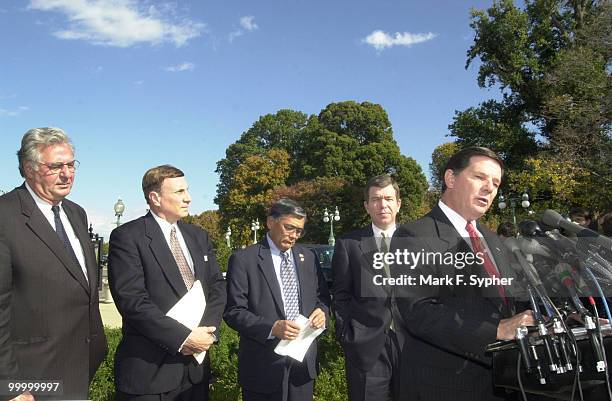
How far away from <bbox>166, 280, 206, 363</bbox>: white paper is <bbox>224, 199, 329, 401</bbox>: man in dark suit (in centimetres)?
30

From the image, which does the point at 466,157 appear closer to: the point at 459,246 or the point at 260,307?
the point at 459,246

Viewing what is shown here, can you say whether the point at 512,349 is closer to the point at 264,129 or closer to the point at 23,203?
the point at 23,203

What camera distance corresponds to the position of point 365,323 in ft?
13.2

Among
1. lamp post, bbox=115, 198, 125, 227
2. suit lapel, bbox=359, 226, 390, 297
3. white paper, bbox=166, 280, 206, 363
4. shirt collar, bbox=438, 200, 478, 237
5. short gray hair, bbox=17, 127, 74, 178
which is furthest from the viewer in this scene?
lamp post, bbox=115, 198, 125, 227

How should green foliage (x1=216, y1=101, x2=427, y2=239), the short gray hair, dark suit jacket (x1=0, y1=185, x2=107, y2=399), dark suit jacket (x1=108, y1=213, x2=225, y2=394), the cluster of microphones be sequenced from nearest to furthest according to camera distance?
the cluster of microphones, dark suit jacket (x1=0, y1=185, x2=107, y2=399), the short gray hair, dark suit jacket (x1=108, y1=213, x2=225, y2=394), green foliage (x1=216, y1=101, x2=427, y2=239)

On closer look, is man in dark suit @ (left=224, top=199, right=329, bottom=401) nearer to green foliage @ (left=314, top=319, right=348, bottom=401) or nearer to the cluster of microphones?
green foliage @ (left=314, top=319, right=348, bottom=401)

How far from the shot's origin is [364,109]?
53.5 m

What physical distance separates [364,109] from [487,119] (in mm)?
→ 20153

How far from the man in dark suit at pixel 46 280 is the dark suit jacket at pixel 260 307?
1.06 metres

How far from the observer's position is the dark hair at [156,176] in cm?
417

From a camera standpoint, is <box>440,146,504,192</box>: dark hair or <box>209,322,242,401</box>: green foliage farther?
<box>209,322,242,401</box>: green foliage

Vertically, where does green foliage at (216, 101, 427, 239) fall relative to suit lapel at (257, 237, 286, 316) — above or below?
above

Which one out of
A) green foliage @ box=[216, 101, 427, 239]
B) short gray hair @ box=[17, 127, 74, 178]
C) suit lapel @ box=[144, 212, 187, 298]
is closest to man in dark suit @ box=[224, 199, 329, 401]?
suit lapel @ box=[144, 212, 187, 298]

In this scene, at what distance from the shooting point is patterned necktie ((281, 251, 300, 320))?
4328mm
